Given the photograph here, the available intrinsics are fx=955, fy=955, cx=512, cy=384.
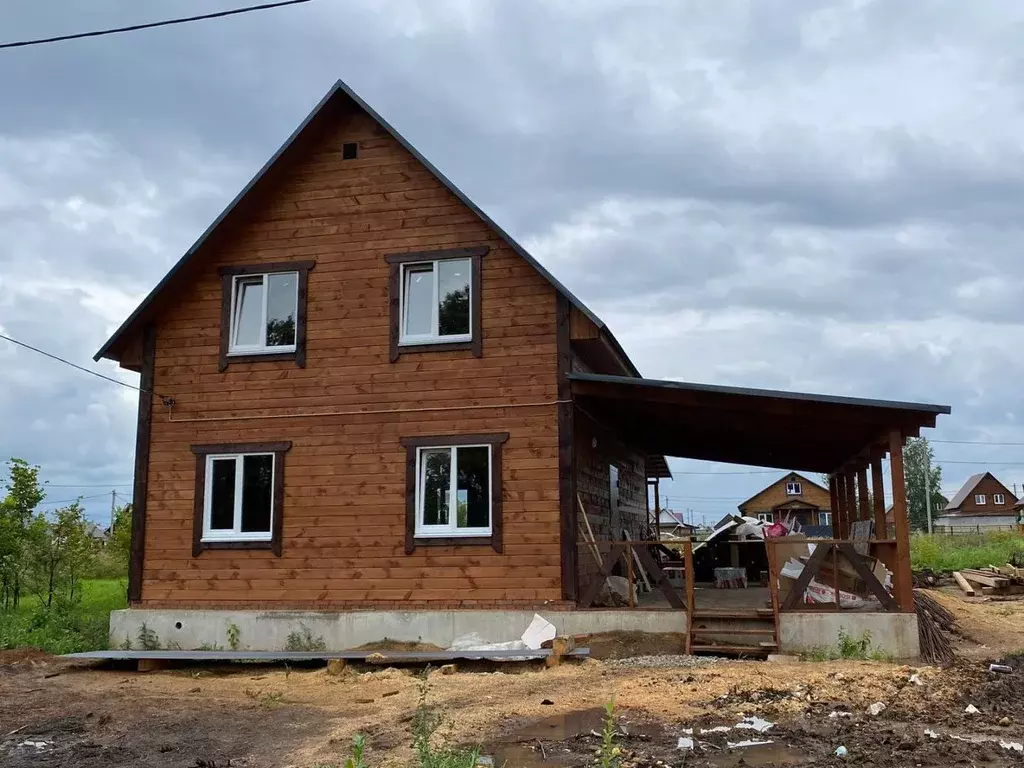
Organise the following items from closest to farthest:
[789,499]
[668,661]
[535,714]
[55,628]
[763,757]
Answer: [763,757]
[535,714]
[668,661]
[55,628]
[789,499]

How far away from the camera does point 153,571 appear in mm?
13836

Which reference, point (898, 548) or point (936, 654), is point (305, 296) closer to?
point (898, 548)

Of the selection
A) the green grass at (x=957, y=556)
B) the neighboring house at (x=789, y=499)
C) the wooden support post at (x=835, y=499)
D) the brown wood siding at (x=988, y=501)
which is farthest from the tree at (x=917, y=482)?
the wooden support post at (x=835, y=499)

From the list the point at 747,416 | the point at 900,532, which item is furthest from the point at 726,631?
the point at 747,416

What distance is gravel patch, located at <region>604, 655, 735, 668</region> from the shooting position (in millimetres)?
10914

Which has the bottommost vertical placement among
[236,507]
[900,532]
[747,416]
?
[900,532]

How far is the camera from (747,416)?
1272 centimetres

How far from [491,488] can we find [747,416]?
11.6 ft

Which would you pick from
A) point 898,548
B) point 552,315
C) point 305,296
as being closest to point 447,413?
point 552,315

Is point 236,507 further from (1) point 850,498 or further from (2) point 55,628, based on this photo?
(1) point 850,498

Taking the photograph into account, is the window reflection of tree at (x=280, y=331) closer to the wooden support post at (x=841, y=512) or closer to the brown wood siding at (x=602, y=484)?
the brown wood siding at (x=602, y=484)

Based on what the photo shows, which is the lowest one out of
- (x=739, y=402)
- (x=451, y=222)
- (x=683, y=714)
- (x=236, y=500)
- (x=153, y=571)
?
(x=683, y=714)

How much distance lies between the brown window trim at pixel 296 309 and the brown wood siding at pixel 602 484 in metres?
4.14

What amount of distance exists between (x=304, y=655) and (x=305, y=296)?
16.7 feet
